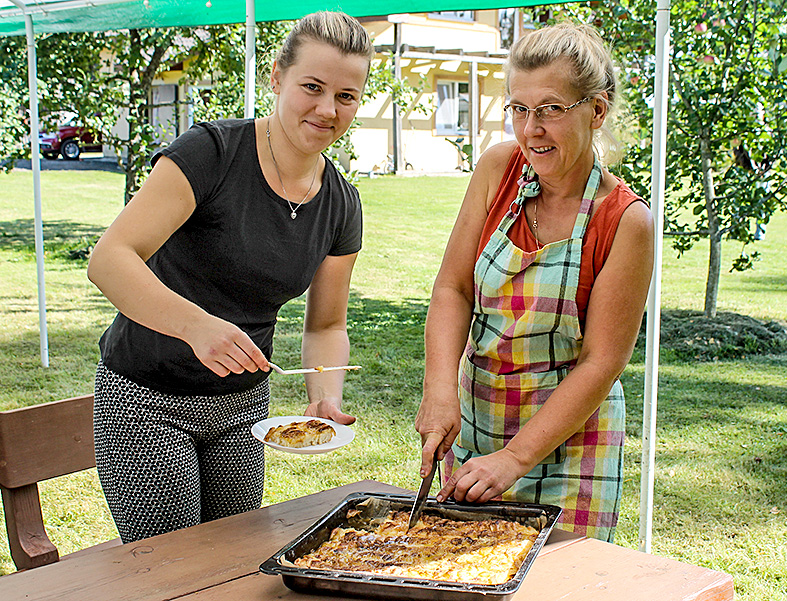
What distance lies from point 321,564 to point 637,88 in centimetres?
547

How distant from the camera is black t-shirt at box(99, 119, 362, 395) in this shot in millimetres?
1906

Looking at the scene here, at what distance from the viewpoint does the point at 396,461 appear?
14.4ft

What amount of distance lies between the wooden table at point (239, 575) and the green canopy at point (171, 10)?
7.52 ft

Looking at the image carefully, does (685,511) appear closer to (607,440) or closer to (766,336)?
(607,440)

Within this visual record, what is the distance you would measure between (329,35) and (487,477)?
1043 mm

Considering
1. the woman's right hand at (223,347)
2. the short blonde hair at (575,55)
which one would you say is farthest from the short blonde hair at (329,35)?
the woman's right hand at (223,347)

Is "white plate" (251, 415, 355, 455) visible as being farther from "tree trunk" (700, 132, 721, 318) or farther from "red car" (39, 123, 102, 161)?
"red car" (39, 123, 102, 161)

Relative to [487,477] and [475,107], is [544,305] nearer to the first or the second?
[487,477]

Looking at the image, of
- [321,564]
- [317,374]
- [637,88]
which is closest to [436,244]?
[637,88]

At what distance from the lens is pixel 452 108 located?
18.8 metres

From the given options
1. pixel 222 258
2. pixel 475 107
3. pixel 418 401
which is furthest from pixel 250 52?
pixel 475 107

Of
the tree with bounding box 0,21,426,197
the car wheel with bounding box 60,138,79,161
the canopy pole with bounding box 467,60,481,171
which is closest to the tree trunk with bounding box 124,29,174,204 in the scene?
the tree with bounding box 0,21,426,197

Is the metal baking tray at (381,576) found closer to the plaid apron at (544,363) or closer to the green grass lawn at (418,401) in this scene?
the plaid apron at (544,363)

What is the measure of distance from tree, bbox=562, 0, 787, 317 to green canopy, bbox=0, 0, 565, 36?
2.80 m
